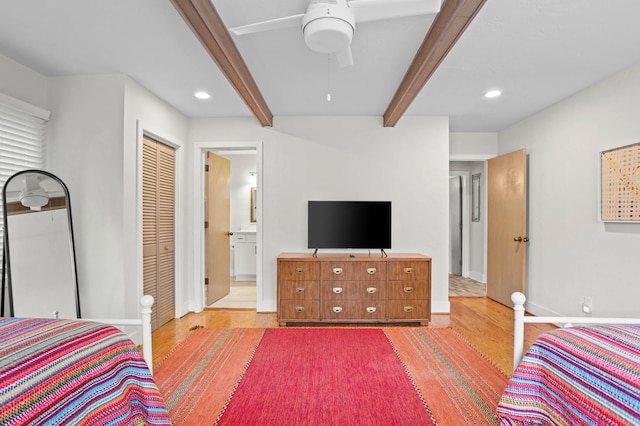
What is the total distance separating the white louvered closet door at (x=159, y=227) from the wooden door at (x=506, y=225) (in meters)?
4.12

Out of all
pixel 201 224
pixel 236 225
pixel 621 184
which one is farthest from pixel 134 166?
pixel 621 184

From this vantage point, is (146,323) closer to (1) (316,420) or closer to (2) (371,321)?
(1) (316,420)

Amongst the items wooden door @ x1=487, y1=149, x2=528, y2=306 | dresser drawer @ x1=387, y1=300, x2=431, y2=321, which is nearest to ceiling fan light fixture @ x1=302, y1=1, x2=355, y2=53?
dresser drawer @ x1=387, y1=300, x2=431, y2=321

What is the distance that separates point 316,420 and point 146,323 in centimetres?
109

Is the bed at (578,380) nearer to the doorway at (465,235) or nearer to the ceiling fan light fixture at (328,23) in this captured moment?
the ceiling fan light fixture at (328,23)

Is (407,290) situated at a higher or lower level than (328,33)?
lower

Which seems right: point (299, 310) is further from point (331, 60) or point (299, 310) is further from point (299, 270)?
point (331, 60)

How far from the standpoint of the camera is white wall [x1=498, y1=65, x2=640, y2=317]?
2.78 m

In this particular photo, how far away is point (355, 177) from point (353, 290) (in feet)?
4.44

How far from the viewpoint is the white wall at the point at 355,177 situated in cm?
404

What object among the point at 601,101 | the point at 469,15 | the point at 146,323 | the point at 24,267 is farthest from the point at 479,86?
the point at 24,267

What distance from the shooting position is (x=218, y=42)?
80.7 inches

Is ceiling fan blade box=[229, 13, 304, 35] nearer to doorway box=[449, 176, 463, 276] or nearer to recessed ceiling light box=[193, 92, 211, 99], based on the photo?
recessed ceiling light box=[193, 92, 211, 99]

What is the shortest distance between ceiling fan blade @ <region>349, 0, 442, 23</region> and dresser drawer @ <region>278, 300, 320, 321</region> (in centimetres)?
Answer: 275
